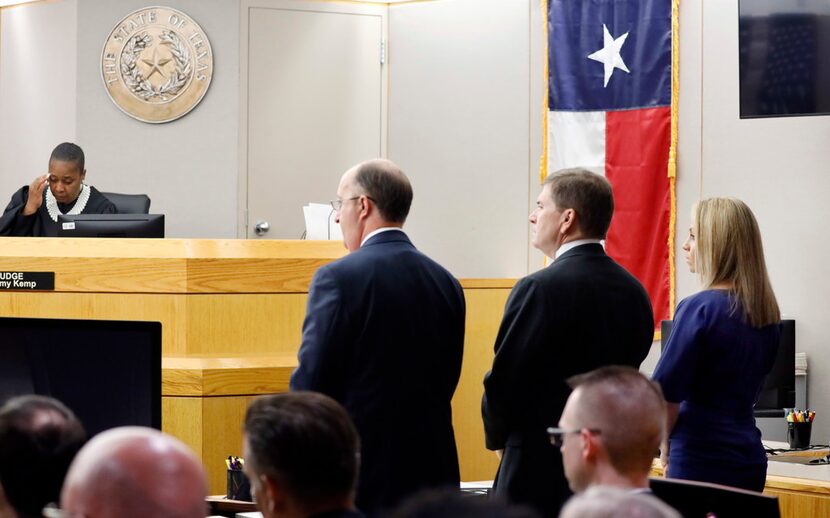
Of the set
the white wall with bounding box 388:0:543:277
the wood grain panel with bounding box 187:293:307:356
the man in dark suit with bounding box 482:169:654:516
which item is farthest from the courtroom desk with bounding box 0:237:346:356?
the white wall with bounding box 388:0:543:277

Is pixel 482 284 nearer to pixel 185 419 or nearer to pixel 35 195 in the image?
pixel 185 419

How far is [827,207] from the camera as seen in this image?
18.7ft

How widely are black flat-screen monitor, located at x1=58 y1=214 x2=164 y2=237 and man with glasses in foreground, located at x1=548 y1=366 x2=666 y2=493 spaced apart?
2591 mm

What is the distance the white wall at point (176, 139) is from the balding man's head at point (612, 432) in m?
5.15

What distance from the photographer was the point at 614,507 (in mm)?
1191

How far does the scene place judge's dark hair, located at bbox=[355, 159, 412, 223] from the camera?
3.08m

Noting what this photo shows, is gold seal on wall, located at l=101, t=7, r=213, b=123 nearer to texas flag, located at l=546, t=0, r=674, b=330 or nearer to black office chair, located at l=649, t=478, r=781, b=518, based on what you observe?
texas flag, located at l=546, t=0, r=674, b=330

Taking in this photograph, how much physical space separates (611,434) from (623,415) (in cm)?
4

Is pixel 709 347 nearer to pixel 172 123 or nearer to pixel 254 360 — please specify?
pixel 254 360

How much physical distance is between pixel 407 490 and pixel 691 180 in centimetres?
364

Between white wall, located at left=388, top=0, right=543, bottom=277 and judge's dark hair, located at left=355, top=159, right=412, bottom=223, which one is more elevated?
white wall, located at left=388, top=0, right=543, bottom=277

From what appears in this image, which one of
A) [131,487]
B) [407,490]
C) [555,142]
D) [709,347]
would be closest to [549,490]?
[407,490]

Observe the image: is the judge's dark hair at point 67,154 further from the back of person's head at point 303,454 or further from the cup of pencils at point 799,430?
the back of person's head at point 303,454

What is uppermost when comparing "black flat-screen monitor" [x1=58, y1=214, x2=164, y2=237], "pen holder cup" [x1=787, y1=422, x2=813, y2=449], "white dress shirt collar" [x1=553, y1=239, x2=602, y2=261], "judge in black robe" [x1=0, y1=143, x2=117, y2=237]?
"judge in black robe" [x1=0, y1=143, x2=117, y2=237]
